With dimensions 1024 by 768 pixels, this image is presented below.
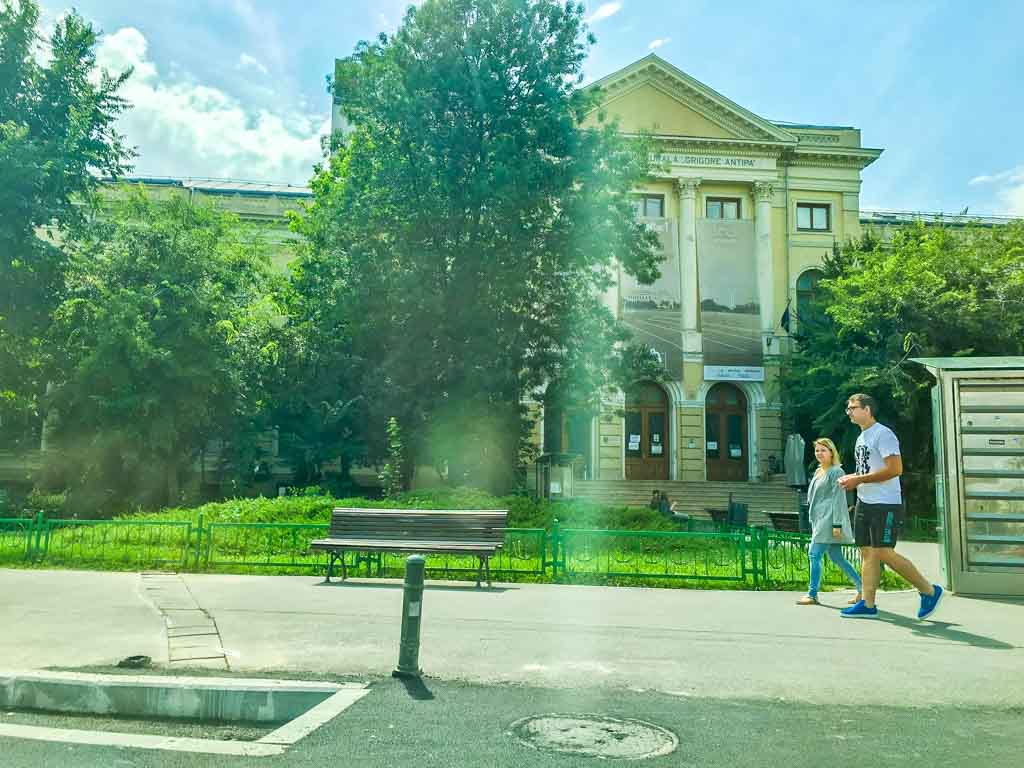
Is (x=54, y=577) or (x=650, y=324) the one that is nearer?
(x=54, y=577)

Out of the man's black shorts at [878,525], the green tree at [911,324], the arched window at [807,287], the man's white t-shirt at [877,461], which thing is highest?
the arched window at [807,287]

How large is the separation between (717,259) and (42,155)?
25.8 meters

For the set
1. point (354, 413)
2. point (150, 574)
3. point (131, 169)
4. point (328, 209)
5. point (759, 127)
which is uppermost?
point (759, 127)

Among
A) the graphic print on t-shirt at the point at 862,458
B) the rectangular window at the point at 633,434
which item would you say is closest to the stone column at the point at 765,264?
Answer: the rectangular window at the point at 633,434

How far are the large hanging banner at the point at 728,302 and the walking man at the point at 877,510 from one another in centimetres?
2900

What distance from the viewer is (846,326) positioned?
92.8ft

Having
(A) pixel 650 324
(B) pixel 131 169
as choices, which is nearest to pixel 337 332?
(B) pixel 131 169

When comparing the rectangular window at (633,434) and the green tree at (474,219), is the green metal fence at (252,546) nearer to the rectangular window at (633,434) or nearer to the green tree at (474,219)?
the green tree at (474,219)

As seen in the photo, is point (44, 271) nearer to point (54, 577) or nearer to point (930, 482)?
point (54, 577)

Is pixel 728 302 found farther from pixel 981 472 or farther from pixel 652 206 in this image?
pixel 981 472

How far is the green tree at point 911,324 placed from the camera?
26781 mm

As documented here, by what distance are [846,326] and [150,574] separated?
23549 mm

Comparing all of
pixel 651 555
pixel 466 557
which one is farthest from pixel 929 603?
pixel 466 557

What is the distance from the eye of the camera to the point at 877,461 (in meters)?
7.96
